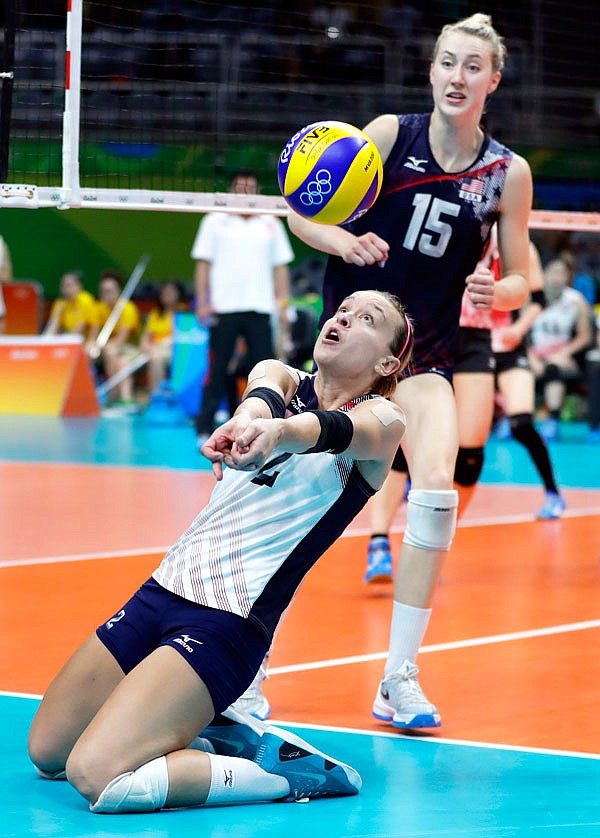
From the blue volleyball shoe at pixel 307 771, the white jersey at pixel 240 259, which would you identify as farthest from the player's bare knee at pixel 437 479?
the white jersey at pixel 240 259

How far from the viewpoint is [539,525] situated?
8883 mm

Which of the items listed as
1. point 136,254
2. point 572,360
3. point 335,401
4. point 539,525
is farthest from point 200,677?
point 136,254

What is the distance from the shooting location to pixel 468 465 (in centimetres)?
696

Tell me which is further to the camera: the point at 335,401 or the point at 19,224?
the point at 19,224

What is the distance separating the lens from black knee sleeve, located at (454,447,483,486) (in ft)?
22.4

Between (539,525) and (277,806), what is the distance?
210 inches

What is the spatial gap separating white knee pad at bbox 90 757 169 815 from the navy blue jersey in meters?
1.93

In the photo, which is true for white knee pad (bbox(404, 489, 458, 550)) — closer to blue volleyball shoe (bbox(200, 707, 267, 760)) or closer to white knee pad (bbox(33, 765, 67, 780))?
blue volleyball shoe (bbox(200, 707, 267, 760))

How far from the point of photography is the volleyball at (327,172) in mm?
4570

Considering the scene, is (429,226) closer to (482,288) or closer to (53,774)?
(482,288)

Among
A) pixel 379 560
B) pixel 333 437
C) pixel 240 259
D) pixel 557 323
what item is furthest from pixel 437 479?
pixel 557 323

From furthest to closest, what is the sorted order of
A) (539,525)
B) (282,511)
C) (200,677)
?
(539,525) → (282,511) → (200,677)

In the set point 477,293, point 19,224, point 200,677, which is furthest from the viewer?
point 19,224

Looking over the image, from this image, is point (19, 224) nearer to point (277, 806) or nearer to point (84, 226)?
point (84, 226)
